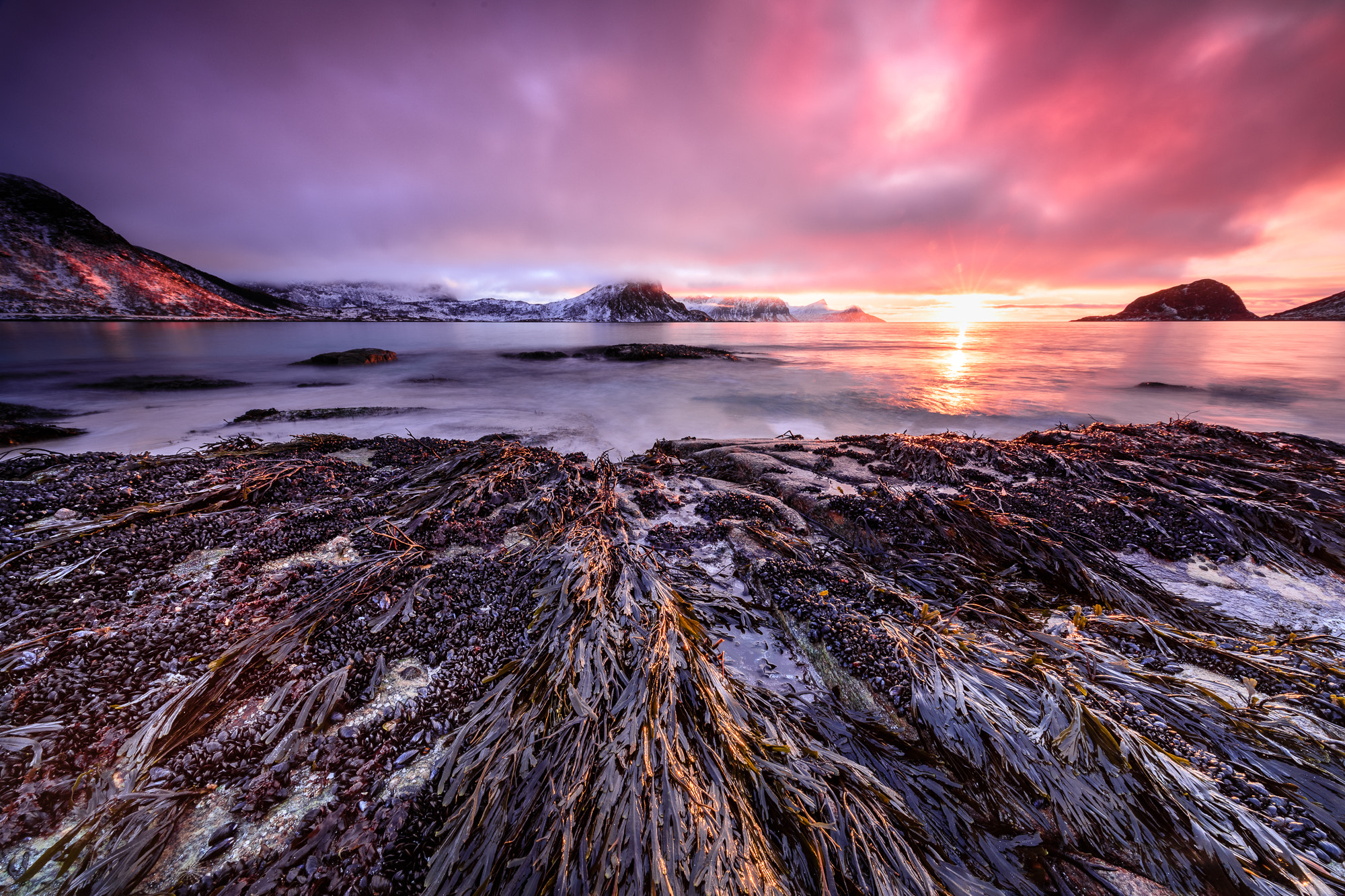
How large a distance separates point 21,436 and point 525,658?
33.5 ft

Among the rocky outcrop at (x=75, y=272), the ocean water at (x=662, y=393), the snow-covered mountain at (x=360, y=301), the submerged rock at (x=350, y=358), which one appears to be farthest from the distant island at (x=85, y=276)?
the submerged rock at (x=350, y=358)

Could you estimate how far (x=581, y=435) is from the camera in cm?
848

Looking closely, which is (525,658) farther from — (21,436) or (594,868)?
(21,436)

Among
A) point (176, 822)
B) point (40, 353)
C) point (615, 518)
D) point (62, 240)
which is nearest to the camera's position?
point (176, 822)

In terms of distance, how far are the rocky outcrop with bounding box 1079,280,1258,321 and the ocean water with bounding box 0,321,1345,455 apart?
151288mm

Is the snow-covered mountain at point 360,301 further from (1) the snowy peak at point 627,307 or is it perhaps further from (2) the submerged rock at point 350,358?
(2) the submerged rock at point 350,358

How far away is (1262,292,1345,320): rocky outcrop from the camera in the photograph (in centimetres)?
9931

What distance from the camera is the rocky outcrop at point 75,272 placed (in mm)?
63406

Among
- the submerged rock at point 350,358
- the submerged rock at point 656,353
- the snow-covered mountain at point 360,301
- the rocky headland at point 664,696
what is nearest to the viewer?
the rocky headland at point 664,696

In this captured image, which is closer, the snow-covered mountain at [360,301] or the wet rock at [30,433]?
the wet rock at [30,433]

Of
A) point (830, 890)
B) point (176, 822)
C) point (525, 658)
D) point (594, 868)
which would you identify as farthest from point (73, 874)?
point (830, 890)

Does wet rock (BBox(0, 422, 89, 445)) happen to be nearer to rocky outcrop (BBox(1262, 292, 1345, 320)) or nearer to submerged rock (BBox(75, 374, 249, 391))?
submerged rock (BBox(75, 374, 249, 391))

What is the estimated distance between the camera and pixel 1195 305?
127m

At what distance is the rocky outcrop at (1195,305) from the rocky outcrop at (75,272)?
773 ft
